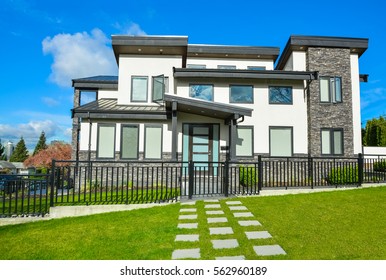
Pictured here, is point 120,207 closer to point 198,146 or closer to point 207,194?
point 207,194

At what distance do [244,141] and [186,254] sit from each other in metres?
9.52

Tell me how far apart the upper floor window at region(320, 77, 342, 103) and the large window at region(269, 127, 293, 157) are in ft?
8.49

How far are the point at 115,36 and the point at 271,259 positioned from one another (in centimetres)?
1254

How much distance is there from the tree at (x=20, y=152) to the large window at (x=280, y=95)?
2007 inches

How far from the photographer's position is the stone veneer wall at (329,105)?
12742 mm

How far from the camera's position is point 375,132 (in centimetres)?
2533

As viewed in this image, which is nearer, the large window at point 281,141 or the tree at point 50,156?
the large window at point 281,141

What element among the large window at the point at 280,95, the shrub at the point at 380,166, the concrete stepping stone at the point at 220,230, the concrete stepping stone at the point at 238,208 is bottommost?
the concrete stepping stone at the point at 220,230

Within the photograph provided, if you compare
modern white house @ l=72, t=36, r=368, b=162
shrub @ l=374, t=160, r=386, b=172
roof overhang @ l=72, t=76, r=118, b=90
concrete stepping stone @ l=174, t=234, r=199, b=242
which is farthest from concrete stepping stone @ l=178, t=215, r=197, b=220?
roof overhang @ l=72, t=76, r=118, b=90

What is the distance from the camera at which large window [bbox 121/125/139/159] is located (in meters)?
12.1

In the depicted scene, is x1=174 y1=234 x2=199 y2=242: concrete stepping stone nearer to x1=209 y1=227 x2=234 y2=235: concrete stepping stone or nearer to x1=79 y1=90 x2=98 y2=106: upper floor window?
x1=209 y1=227 x2=234 y2=235: concrete stepping stone

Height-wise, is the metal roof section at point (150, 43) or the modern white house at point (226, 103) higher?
the metal roof section at point (150, 43)

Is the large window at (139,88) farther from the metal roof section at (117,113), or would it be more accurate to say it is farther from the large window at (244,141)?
the large window at (244,141)

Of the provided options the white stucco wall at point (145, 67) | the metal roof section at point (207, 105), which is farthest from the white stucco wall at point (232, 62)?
the metal roof section at point (207, 105)
